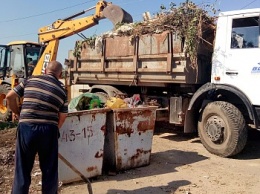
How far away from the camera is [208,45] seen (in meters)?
6.52

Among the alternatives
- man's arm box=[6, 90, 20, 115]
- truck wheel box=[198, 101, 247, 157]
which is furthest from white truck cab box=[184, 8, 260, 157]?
man's arm box=[6, 90, 20, 115]

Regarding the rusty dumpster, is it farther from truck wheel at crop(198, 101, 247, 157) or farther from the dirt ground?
truck wheel at crop(198, 101, 247, 157)

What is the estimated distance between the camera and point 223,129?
6105 millimetres

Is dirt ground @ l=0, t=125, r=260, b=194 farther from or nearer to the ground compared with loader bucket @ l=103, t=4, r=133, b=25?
nearer to the ground

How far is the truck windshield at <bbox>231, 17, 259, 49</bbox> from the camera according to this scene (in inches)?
228

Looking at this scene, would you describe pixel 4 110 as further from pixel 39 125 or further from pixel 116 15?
pixel 39 125

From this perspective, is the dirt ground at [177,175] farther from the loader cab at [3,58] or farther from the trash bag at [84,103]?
the loader cab at [3,58]

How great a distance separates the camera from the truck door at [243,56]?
576cm

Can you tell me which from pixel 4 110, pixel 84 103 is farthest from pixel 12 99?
pixel 4 110

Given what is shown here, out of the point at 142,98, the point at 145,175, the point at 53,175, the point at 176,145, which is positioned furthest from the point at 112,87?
the point at 53,175

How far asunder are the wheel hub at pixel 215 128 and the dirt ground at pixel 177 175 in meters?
0.37

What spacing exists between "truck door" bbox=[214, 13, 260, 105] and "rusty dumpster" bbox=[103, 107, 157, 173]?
1713 mm

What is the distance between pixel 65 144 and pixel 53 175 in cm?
75

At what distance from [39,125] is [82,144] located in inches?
46.6
